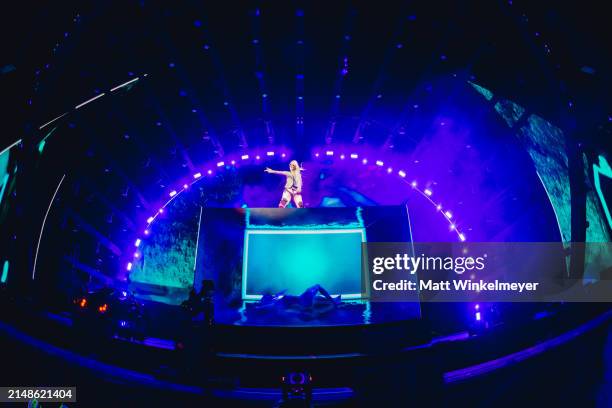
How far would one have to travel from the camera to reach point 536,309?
3855 millimetres

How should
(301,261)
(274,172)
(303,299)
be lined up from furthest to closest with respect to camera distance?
(274,172) < (301,261) < (303,299)

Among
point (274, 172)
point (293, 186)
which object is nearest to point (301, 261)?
point (293, 186)

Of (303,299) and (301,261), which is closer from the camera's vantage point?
(303,299)

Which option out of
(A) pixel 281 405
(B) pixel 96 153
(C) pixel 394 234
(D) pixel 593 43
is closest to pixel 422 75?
(D) pixel 593 43

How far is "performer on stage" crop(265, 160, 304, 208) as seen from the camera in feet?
31.0

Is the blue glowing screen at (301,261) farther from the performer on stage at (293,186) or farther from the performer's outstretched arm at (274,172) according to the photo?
the performer's outstretched arm at (274,172)

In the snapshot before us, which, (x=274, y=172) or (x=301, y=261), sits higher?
(x=274, y=172)

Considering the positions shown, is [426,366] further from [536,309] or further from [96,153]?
[96,153]

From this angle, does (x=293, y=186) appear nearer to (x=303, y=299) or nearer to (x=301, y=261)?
(x=301, y=261)

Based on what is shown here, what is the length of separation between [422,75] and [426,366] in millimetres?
6174

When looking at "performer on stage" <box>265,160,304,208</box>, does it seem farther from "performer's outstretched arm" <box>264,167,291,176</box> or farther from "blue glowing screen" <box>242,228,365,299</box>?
"blue glowing screen" <box>242,228,365,299</box>

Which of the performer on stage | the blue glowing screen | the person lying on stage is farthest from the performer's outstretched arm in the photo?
the person lying on stage

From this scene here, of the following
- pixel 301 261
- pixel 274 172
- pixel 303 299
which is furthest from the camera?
pixel 274 172

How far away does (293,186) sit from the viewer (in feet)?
31.3
